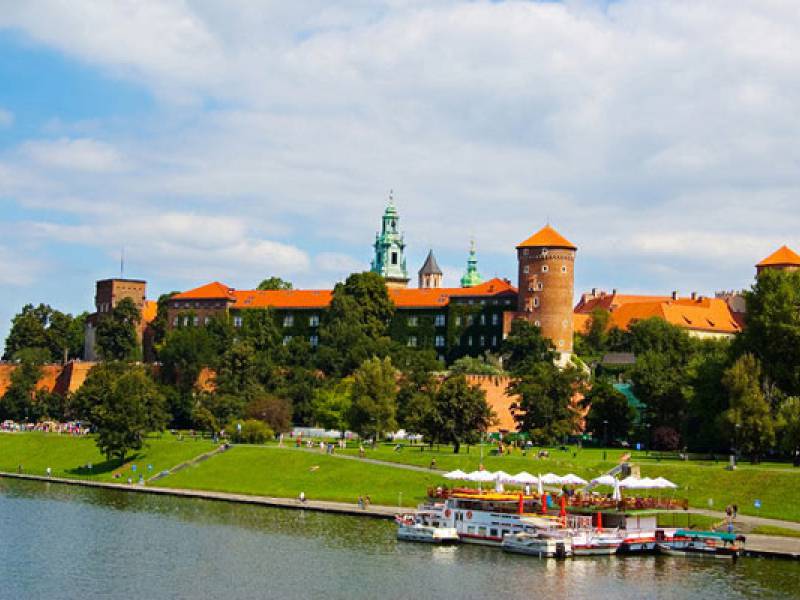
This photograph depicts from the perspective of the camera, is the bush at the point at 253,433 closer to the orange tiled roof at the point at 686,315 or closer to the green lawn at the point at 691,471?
the green lawn at the point at 691,471

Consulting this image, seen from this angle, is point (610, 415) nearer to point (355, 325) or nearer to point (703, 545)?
point (355, 325)

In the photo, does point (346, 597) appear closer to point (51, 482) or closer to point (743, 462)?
point (743, 462)

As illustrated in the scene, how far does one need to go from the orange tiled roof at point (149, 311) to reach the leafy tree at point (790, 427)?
3315 inches

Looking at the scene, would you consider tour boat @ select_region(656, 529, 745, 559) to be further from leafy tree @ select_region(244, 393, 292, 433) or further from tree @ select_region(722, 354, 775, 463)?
leafy tree @ select_region(244, 393, 292, 433)

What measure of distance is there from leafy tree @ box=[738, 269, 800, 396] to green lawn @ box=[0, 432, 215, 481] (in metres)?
35.5

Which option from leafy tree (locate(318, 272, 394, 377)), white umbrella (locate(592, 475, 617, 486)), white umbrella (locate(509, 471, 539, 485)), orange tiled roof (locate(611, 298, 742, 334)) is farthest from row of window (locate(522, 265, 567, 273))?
white umbrella (locate(592, 475, 617, 486))

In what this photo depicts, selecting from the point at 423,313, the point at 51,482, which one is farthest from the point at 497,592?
the point at 423,313

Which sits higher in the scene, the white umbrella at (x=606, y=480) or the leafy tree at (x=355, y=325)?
the leafy tree at (x=355, y=325)

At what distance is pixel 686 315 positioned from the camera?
470ft

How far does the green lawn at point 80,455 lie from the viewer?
285 ft

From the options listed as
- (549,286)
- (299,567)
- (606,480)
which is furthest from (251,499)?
(549,286)

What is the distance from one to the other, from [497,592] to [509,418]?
61.5 meters

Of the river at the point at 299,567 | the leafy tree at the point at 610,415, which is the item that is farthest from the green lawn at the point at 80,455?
the leafy tree at the point at 610,415

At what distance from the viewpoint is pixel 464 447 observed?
87.1 m
